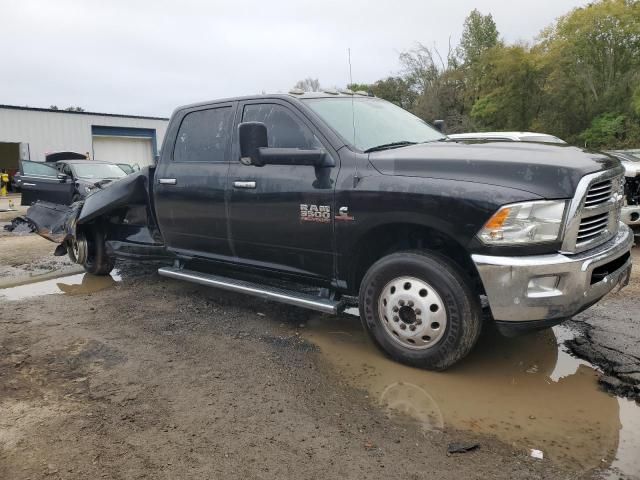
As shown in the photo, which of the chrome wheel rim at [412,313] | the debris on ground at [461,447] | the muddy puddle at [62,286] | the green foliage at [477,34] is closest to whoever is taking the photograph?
the debris on ground at [461,447]

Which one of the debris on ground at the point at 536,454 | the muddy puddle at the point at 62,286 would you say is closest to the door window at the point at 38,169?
the muddy puddle at the point at 62,286

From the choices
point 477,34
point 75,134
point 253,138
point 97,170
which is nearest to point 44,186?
point 97,170

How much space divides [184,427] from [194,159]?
2.82m

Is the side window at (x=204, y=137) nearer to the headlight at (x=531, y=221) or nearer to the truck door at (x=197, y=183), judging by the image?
the truck door at (x=197, y=183)

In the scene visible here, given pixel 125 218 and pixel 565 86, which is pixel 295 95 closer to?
pixel 125 218

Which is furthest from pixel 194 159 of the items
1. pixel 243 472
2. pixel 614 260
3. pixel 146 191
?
pixel 614 260

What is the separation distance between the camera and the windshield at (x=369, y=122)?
4168mm

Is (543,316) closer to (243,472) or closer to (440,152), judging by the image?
(440,152)

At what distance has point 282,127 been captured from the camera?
4414 mm

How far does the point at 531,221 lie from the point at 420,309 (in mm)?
921

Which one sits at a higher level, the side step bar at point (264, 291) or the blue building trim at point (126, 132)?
the blue building trim at point (126, 132)

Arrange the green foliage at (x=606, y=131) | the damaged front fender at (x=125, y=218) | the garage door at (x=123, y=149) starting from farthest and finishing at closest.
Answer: the garage door at (x=123, y=149), the green foliage at (x=606, y=131), the damaged front fender at (x=125, y=218)

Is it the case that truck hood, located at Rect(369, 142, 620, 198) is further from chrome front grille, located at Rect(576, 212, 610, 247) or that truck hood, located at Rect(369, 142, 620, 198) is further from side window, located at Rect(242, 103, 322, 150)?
side window, located at Rect(242, 103, 322, 150)

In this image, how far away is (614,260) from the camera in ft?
11.4
